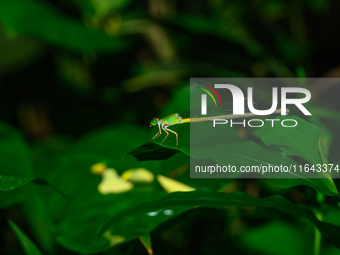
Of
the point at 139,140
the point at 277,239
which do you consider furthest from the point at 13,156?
the point at 277,239

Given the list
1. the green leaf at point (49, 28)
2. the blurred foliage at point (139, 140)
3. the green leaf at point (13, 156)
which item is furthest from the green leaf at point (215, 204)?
the green leaf at point (49, 28)

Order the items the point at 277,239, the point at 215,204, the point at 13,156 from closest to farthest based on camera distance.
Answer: the point at 215,204 → the point at 13,156 → the point at 277,239

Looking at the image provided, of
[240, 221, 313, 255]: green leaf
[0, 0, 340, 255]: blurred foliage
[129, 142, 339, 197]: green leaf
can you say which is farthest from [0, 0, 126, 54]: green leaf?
[240, 221, 313, 255]: green leaf

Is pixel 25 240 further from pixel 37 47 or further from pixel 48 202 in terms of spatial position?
pixel 37 47

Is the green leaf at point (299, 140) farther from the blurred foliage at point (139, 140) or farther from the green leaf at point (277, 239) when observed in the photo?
the green leaf at point (277, 239)

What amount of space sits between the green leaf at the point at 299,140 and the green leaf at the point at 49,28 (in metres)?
0.57

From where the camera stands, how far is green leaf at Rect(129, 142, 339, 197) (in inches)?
10.2

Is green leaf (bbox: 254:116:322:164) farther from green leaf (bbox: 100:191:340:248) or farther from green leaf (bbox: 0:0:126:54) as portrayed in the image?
green leaf (bbox: 0:0:126:54)

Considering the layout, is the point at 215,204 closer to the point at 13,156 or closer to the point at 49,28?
the point at 13,156

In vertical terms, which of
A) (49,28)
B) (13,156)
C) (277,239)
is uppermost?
A: (49,28)

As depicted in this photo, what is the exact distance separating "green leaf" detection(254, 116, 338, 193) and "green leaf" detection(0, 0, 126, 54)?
566 millimetres

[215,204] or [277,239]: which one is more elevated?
[215,204]

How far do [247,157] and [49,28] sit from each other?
653 millimetres

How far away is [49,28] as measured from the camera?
69 centimetres
